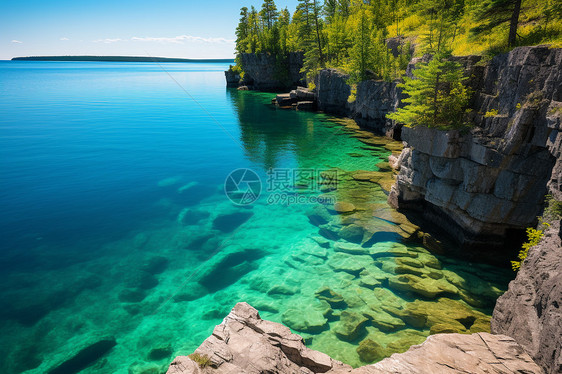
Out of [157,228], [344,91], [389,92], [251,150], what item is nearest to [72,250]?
[157,228]

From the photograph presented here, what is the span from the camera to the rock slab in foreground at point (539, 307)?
29.7 feet

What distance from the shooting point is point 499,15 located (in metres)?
18.2

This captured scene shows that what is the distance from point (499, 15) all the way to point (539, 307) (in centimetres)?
1741

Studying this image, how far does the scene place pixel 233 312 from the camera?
11047 millimetres

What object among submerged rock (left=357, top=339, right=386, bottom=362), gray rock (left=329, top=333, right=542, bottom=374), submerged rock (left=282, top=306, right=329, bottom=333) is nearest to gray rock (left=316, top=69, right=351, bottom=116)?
submerged rock (left=282, top=306, right=329, bottom=333)

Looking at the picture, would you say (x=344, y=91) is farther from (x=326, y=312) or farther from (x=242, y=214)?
(x=326, y=312)

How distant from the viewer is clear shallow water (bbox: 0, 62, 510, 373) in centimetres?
1386

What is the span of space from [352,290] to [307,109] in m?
60.5

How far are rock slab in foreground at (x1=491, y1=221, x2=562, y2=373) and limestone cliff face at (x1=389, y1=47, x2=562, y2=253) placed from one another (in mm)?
2465

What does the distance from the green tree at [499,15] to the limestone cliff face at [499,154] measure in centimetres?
221

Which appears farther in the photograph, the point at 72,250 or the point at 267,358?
the point at 72,250

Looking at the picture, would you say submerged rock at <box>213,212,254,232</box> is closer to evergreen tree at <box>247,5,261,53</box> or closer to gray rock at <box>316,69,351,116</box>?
gray rock at <box>316,69,351,116</box>

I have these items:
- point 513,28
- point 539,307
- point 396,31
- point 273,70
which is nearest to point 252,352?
point 539,307

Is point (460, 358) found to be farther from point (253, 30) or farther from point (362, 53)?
point (253, 30)
